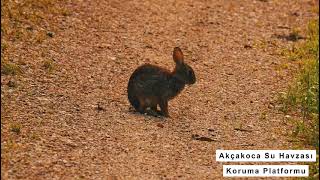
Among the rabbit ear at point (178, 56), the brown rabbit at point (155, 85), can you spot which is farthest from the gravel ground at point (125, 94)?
the rabbit ear at point (178, 56)

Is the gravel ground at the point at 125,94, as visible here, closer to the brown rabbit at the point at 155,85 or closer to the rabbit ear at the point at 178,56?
the brown rabbit at the point at 155,85

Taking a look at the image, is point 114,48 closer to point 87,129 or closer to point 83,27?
point 83,27

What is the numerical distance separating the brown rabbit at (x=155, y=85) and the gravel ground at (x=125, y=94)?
8.0 inches

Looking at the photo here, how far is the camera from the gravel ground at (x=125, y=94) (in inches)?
331

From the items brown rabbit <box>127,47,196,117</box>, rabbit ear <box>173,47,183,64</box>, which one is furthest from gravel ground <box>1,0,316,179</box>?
rabbit ear <box>173,47,183,64</box>

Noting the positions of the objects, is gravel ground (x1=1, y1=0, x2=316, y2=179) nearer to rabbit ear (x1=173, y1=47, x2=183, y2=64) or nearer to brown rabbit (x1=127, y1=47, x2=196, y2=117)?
brown rabbit (x1=127, y1=47, x2=196, y2=117)

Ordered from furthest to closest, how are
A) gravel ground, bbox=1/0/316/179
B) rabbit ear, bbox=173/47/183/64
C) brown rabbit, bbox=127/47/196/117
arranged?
rabbit ear, bbox=173/47/183/64
brown rabbit, bbox=127/47/196/117
gravel ground, bbox=1/0/316/179

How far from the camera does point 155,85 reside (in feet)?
33.4

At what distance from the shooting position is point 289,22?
51.4 feet

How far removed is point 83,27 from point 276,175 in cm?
633

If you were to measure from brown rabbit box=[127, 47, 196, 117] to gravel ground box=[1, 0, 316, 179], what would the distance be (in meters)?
0.20

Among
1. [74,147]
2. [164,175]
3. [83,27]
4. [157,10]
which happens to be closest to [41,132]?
[74,147]

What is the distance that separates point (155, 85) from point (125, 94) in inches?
33.0

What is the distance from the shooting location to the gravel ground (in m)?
8.41
